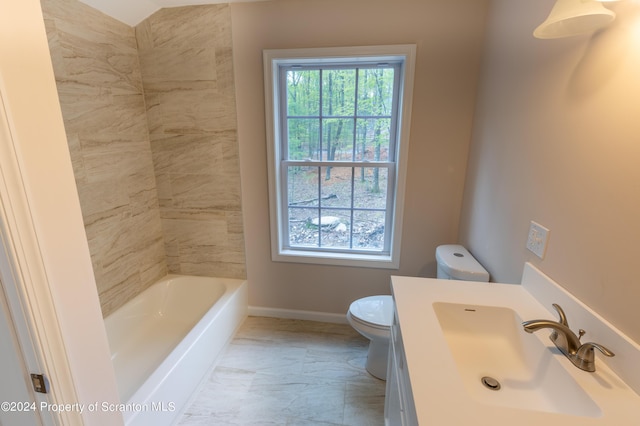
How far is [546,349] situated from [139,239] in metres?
2.41

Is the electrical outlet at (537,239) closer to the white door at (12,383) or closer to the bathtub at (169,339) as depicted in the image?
the white door at (12,383)

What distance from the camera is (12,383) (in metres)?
0.76

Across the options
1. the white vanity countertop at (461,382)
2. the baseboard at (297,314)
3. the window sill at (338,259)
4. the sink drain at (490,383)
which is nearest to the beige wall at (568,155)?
the white vanity countertop at (461,382)

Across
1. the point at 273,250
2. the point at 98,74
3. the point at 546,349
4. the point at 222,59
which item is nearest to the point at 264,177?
the point at 273,250

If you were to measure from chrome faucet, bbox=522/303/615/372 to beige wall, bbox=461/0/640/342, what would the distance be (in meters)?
0.09

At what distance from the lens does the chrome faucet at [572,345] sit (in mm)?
817

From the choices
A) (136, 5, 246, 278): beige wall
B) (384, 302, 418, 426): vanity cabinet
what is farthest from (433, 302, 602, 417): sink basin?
(136, 5, 246, 278): beige wall

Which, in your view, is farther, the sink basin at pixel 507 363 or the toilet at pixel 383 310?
the toilet at pixel 383 310

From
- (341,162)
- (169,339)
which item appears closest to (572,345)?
(341,162)

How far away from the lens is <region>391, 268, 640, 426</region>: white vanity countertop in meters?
0.67

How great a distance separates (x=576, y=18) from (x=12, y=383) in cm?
183

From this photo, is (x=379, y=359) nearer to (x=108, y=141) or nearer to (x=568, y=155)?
(x=568, y=155)

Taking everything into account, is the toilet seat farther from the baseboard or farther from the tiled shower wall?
the tiled shower wall

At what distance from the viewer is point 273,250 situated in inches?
90.4
